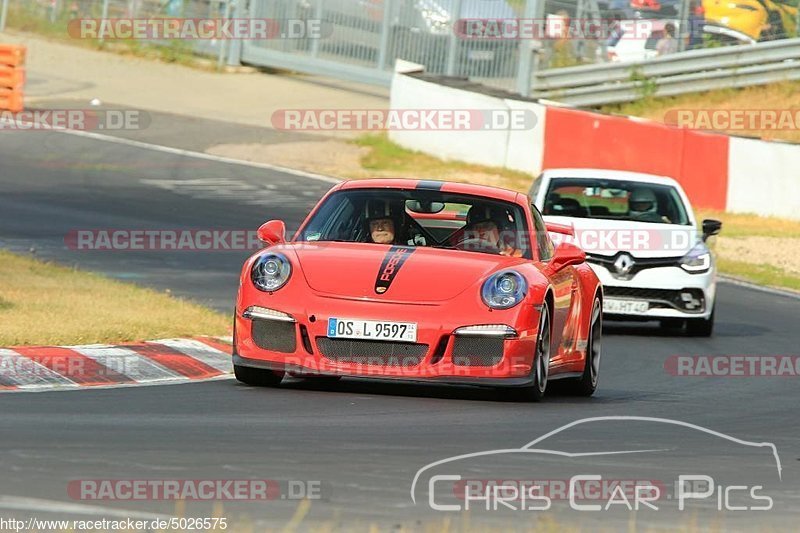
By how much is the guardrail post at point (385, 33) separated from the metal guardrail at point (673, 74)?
363 cm

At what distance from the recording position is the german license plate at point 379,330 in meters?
8.88

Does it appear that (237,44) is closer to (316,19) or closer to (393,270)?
(316,19)

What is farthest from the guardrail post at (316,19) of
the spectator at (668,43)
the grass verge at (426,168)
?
the spectator at (668,43)

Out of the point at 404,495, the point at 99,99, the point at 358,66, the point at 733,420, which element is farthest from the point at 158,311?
the point at 358,66

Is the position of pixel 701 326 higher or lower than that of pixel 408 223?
lower

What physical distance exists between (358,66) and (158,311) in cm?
2509

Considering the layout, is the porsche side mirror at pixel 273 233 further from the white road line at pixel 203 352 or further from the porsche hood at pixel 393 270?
the white road line at pixel 203 352

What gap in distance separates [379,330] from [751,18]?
24.9 metres

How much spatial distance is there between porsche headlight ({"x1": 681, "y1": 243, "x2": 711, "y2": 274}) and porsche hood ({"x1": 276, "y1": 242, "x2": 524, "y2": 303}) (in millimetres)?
5620

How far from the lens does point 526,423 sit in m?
8.49

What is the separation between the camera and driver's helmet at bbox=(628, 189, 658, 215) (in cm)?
→ 1570

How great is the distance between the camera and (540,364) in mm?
9414

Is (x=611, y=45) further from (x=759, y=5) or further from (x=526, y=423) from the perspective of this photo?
(x=526, y=423)

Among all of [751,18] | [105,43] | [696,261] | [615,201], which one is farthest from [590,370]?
[105,43]
